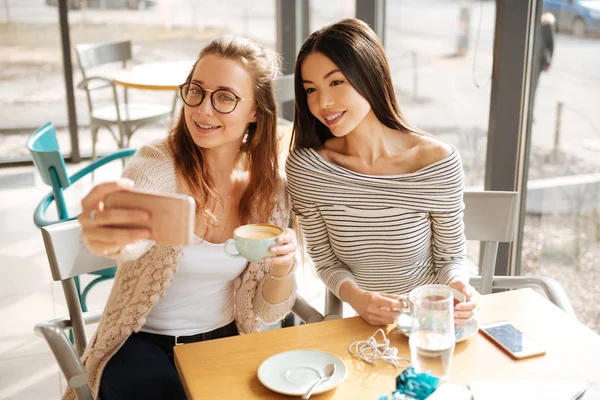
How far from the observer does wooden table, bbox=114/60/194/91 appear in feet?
13.3

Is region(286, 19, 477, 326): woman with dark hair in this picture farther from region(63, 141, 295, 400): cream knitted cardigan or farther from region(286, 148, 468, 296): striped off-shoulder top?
region(63, 141, 295, 400): cream knitted cardigan

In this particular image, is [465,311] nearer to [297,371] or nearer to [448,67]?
[297,371]

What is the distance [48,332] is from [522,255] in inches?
71.9

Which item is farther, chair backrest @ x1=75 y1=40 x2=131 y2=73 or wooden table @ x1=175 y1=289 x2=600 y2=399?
chair backrest @ x1=75 y1=40 x2=131 y2=73

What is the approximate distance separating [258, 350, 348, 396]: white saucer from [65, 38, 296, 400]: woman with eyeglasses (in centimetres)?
36

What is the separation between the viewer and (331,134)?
1.89 m


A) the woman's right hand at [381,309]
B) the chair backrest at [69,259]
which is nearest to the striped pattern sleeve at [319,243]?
the woman's right hand at [381,309]

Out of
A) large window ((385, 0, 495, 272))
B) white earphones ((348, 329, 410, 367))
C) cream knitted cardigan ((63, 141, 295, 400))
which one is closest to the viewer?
white earphones ((348, 329, 410, 367))

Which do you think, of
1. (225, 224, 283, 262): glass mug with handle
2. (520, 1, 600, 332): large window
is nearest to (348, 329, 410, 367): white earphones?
(225, 224, 283, 262): glass mug with handle

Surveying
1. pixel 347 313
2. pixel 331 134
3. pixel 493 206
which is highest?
pixel 331 134

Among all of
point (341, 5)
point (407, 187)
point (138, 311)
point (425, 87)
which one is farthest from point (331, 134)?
point (341, 5)

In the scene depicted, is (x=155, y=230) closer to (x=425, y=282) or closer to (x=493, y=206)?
(x=425, y=282)

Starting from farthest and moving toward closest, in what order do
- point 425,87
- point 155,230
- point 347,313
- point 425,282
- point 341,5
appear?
point 341,5 → point 425,87 → point 347,313 → point 425,282 → point 155,230

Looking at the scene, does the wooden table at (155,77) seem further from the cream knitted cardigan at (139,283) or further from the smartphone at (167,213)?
the smartphone at (167,213)
